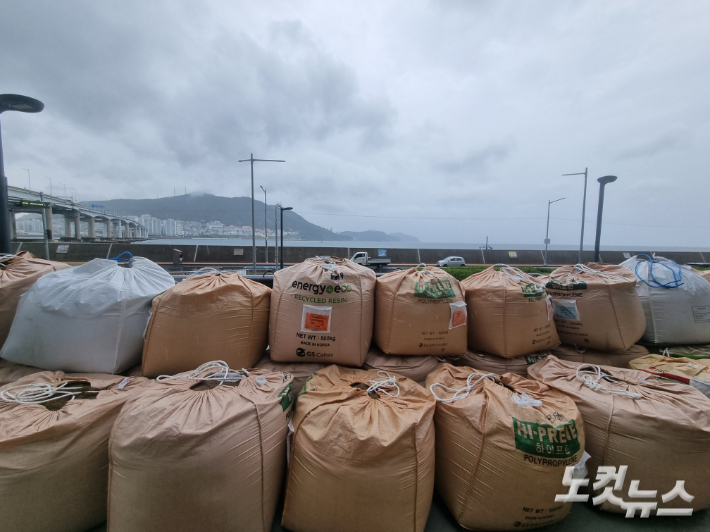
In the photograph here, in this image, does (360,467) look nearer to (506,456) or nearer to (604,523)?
(506,456)

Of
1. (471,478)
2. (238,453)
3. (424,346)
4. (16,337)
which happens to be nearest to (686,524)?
(471,478)

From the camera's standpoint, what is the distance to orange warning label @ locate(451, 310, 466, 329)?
196cm

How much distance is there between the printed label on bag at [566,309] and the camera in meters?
2.20

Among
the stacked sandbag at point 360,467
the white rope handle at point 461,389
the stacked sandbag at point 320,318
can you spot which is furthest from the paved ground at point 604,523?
the stacked sandbag at point 320,318

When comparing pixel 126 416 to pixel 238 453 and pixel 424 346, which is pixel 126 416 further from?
pixel 424 346

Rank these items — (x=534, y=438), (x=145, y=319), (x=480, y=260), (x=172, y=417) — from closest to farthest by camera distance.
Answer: (x=172, y=417) < (x=534, y=438) < (x=145, y=319) < (x=480, y=260)

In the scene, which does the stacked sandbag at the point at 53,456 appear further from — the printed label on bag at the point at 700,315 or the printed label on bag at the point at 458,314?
the printed label on bag at the point at 700,315

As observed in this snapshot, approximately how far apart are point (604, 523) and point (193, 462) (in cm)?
193

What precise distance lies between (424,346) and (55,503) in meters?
1.92

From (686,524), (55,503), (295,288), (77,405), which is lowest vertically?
(686,524)

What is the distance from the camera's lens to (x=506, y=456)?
1.29 metres

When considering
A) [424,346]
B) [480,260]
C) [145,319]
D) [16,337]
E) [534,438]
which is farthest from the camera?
[480,260]

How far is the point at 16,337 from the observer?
1.72 m

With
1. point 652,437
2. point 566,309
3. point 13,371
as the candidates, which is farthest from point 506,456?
point 13,371
